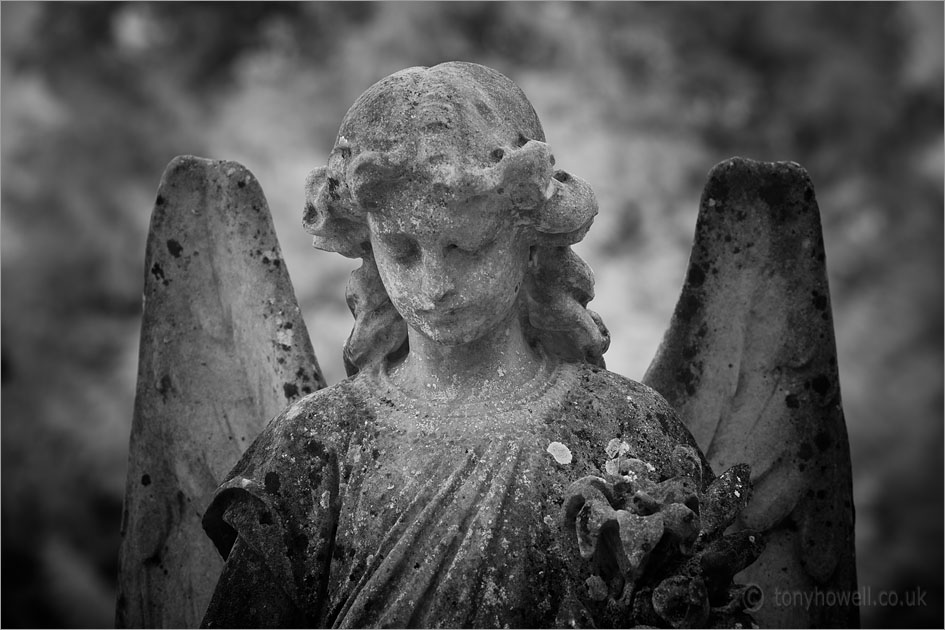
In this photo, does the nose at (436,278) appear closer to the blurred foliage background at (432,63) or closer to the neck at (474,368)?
the neck at (474,368)

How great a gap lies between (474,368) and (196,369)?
3.41 ft

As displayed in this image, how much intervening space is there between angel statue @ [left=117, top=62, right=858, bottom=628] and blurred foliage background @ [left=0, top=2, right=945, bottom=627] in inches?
191

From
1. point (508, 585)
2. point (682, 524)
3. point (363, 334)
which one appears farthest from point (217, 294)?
point (682, 524)

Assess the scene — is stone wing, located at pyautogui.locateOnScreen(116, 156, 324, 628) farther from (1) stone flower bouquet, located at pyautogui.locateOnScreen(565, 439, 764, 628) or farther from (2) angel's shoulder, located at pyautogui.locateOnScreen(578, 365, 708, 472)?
(1) stone flower bouquet, located at pyautogui.locateOnScreen(565, 439, 764, 628)

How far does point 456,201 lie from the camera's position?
12.9 ft

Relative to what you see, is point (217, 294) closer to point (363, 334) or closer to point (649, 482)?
point (363, 334)

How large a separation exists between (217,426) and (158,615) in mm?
587

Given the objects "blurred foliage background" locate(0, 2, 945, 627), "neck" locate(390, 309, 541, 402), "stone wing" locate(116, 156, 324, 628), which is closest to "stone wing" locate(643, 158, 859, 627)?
"neck" locate(390, 309, 541, 402)

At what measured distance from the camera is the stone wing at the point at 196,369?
15.7 feet

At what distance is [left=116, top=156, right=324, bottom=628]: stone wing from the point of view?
479cm

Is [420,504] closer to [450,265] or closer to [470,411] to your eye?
[470,411]

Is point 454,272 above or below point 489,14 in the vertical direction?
below

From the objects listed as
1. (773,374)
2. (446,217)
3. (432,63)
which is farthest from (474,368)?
(432,63)

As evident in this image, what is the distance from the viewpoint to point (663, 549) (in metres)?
3.64
